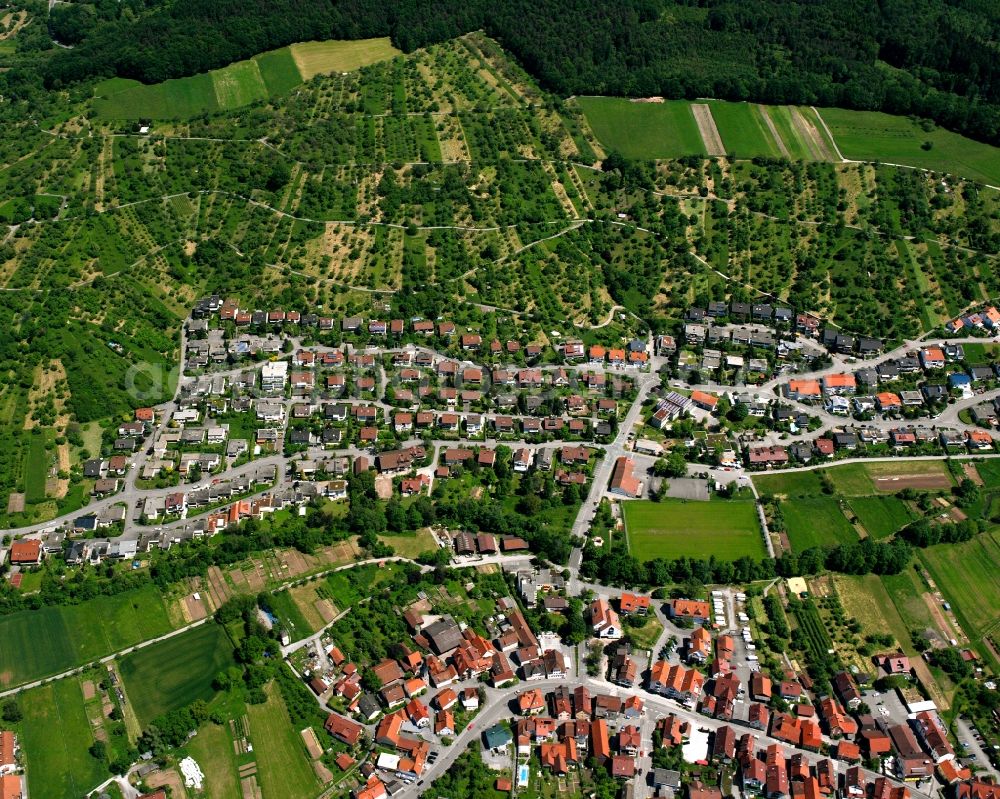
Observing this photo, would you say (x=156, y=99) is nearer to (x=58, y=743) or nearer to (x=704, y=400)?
(x=704, y=400)

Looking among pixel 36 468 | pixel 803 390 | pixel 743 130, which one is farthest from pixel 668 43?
pixel 36 468

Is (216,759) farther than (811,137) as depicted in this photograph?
No

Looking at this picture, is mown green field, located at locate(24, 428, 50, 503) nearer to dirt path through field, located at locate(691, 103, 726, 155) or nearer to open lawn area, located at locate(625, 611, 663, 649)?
open lawn area, located at locate(625, 611, 663, 649)

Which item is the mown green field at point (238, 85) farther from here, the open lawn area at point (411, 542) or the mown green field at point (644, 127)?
the open lawn area at point (411, 542)

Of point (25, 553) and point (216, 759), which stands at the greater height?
point (25, 553)

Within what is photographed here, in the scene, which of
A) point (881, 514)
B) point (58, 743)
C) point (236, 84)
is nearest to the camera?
point (58, 743)

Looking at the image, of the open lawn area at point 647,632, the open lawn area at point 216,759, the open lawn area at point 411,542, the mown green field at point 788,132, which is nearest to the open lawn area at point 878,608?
the open lawn area at point 647,632

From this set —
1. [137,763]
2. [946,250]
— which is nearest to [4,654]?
[137,763]
